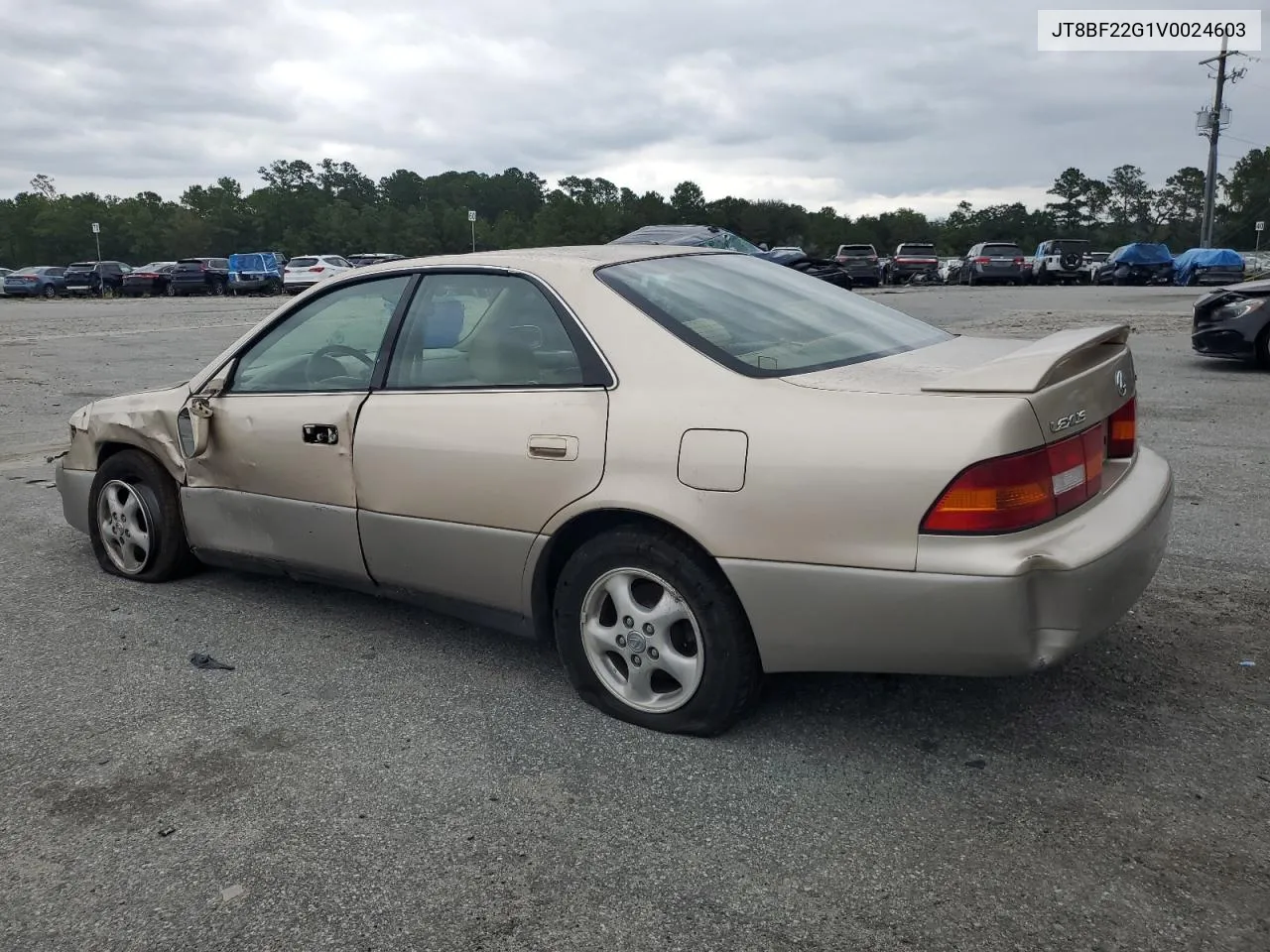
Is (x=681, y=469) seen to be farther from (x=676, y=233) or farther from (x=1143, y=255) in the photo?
(x=1143, y=255)

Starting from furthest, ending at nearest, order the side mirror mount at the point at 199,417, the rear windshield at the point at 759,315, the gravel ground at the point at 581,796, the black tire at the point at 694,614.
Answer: the side mirror mount at the point at 199,417 < the rear windshield at the point at 759,315 < the black tire at the point at 694,614 < the gravel ground at the point at 581,796

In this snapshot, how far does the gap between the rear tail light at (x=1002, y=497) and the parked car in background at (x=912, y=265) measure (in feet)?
136

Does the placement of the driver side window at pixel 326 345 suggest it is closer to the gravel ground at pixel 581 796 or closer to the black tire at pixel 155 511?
the black tire at pixel 155 511

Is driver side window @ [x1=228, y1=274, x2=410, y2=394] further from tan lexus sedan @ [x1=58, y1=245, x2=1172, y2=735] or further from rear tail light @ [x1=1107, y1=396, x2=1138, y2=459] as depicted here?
rear tail light @ [x1=1107, y1=396, x2=1138, y2=459]

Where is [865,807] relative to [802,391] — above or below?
below

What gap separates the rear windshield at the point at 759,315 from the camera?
9.84 feet

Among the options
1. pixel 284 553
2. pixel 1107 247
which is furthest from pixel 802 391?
pixel 1107 247

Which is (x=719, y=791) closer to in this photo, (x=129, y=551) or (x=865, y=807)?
(x=865, y=807)

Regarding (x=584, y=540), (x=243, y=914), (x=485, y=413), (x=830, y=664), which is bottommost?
(x=243, y=914)

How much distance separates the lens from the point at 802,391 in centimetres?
272

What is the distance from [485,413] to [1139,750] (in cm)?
211

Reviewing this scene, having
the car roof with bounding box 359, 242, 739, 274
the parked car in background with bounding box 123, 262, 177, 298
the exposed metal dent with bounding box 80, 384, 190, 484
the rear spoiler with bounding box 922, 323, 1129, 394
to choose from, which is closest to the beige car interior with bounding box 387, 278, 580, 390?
the car roof with bounding box 359, 242, 739, 274

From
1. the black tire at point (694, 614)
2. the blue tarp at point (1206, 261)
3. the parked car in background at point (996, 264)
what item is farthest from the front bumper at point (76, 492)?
the blue tarp at point (1206, 261)

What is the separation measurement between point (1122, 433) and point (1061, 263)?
38.2 metres
